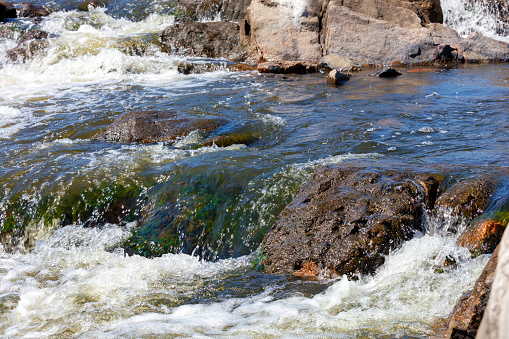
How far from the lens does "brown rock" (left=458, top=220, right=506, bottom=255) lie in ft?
11.3

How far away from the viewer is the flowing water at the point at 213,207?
3154 mm

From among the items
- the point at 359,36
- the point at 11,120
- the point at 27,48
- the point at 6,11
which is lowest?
the point at 11,120

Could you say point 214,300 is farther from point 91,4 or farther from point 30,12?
point 91,4

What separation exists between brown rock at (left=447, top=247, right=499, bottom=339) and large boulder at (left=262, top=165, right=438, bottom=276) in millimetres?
1659

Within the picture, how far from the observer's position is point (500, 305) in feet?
3.72

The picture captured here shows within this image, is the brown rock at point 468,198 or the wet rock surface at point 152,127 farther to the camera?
the wet rock surface at point 152,127

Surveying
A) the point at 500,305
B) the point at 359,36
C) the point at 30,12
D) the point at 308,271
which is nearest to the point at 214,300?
the point at 308,271

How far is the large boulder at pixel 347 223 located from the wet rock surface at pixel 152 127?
3.01m

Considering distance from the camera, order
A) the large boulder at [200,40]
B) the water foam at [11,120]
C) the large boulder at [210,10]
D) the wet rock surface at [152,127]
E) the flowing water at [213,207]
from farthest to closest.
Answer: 1. the large boulder at [210,10]
2. the large boulder at [200,40]
3. the water foam at [11,120]
4. the wet rock surface at [152,127]
5. the flowing water at [213,207]

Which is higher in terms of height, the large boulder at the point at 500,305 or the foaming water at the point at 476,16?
the foaming water at the point at 476,16

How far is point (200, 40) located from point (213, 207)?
414 inches

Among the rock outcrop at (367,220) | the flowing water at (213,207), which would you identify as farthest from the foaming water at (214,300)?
the rock outcrop at (367,220)

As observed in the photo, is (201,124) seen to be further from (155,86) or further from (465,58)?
(465,58)

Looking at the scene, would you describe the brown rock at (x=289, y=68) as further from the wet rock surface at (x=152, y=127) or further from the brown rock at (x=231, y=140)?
the brown rock at (x=231, y=140)
